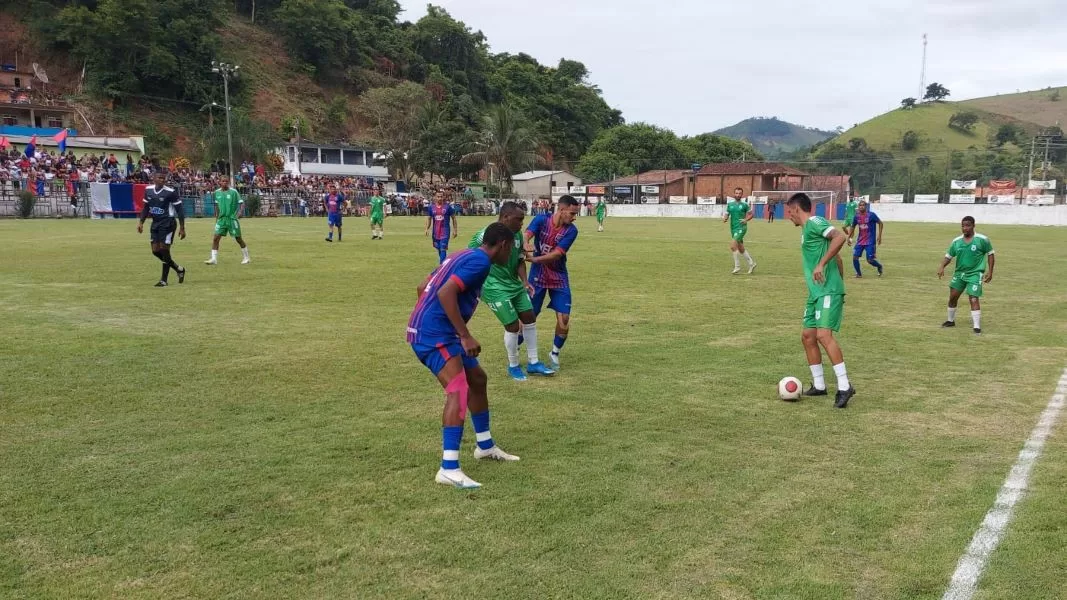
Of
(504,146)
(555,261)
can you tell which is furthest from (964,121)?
(555,261)

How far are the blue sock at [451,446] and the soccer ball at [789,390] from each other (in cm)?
357

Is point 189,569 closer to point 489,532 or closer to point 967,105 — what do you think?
point 489,532

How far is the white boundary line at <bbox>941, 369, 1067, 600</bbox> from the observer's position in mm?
3717

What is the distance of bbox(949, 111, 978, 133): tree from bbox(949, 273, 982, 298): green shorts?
130234mm

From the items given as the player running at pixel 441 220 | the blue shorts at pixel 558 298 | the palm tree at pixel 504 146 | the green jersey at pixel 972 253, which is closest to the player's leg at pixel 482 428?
the blue shorts at pixel 558 298

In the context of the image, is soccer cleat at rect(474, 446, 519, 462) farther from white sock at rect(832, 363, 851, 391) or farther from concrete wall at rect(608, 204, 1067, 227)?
concrete wall at rect(608, 204, 1067, 227)

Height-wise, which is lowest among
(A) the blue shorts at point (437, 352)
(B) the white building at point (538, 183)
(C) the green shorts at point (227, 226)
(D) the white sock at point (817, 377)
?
(D) the white sock at point (817, 377)

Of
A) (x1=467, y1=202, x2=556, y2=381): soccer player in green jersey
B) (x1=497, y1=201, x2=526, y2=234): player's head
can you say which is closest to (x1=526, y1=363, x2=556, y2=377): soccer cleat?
(x1=467, y1=202, x2=556, y2=381): soccer player in green jersey

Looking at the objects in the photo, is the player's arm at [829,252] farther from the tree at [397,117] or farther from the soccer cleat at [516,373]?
the tree at [397,117]

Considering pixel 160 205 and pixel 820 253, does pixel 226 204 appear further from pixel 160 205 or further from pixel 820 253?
pixel 820 253

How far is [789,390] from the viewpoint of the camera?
7062mm

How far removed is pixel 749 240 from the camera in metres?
31.0

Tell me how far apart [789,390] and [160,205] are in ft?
38.9

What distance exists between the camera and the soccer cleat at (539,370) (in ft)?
26.5
